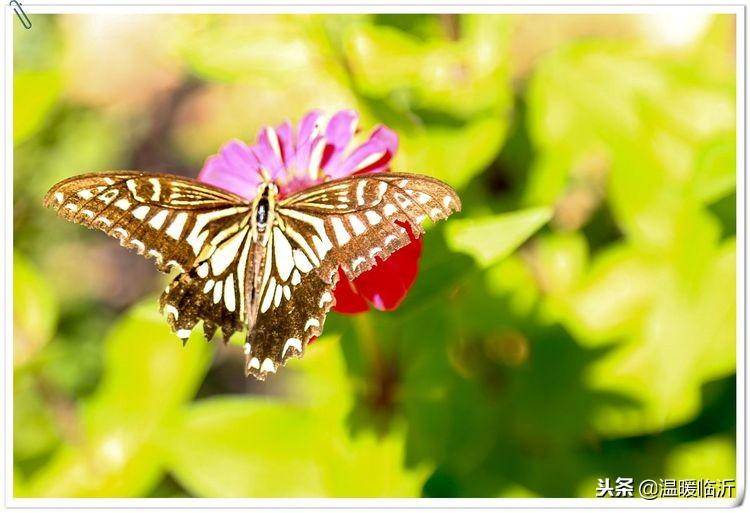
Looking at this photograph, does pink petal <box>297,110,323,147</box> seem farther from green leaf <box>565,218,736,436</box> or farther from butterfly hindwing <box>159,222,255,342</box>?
green leaf <box>565,218,736,436</box>

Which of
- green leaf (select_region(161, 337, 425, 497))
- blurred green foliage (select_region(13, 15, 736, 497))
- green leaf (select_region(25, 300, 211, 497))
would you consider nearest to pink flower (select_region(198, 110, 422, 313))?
blurred green foliage (select_region(13, 15, 736, 497))

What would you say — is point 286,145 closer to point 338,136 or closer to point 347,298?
point 338,136

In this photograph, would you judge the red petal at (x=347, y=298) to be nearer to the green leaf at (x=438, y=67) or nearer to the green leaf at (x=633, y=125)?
the green leaf at (x=438, y=67)

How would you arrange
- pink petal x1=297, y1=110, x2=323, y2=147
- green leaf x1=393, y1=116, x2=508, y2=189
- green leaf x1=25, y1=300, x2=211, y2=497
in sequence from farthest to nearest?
green leaf x1=25, y1=300, x2=211, y2=497 < green leaf x1=393, y1=116, x2=508, y2=189 < pink petal x1=297, y1=110, x2=323, y2=147
